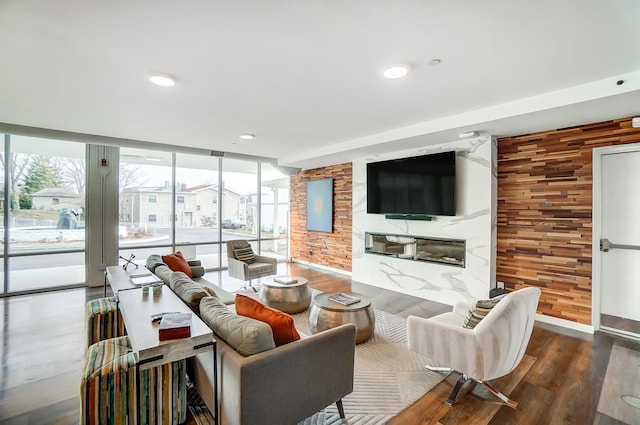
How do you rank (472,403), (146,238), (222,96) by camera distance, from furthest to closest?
(146,238)
(222,96)
(472,403)

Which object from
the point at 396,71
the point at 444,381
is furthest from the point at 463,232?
the point at 396,71

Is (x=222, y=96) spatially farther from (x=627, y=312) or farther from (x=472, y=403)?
(x=627, y=312)

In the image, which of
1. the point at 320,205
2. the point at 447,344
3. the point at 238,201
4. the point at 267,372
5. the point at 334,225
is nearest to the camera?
the point at 267,372

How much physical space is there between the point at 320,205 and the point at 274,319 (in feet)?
17.2

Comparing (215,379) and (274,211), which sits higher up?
(274,211)

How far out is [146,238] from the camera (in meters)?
5.95

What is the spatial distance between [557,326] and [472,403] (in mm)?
2337

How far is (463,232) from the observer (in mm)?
4309

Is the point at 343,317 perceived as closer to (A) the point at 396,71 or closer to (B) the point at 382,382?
(B) the point at 382,382

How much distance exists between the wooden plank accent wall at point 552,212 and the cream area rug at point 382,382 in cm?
201

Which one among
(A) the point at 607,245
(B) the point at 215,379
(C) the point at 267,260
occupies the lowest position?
(B) the point at 215,379

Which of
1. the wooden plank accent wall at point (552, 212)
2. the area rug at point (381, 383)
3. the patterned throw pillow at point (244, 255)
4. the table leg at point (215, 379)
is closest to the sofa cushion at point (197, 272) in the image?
the patterned throw pillow at point (244, 255)

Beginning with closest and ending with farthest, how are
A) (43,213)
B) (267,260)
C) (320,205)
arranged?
(43,213) → (267,260) → (320,205)

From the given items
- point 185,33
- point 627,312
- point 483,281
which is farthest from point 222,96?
point 627,312
